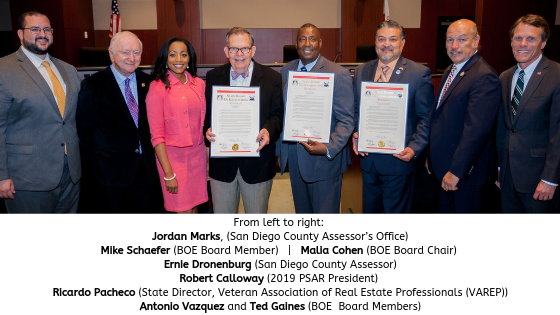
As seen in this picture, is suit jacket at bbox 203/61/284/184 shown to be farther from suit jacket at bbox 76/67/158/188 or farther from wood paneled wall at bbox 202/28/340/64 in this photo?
wood paneled wall at bbox 202/28/340/64

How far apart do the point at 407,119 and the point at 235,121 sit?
1086 mm

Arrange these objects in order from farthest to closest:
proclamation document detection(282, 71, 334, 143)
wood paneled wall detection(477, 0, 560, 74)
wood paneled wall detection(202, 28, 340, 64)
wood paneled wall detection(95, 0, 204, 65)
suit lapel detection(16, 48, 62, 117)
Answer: wood paneled wall detection(202, 28, 340, 64) < wood paneled wall detection(95, 0, 204, 65) < wood paneled wall detection(477, 0, 560, 74) < suit lapel detection(16, 48, 62, 117) < proclamation document detection(282, 71, 334, 143)

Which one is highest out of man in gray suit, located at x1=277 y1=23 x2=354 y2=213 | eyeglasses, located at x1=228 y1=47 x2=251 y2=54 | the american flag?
the american flag

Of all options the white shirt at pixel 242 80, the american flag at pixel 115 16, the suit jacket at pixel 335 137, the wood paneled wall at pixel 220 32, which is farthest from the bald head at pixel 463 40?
the american flag at pixel 115 16

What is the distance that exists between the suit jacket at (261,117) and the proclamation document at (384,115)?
541 millimetres

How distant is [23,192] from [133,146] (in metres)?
0.80

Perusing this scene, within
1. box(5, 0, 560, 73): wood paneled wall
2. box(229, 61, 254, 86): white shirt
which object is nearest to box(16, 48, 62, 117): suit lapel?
box(229, 61, 254, 86): white shirt

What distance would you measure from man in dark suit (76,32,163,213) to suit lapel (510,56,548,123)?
7.70 feet

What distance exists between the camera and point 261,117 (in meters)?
2.31

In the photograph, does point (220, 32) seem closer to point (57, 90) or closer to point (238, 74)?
point (57, 90)

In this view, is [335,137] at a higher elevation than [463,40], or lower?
lower

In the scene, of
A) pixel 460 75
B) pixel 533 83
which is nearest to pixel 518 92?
pixel 533 83

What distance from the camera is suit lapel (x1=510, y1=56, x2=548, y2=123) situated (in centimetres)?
224
